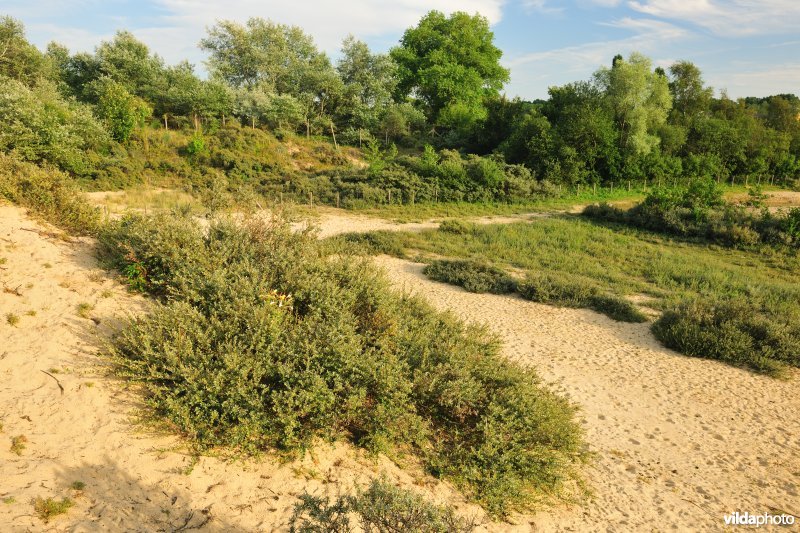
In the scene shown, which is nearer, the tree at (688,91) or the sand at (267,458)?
the sand at (267,458)

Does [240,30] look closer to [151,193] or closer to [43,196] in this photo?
[151,193]

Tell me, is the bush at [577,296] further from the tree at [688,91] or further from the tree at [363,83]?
the tree at [688,91]

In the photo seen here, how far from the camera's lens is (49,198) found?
8703 millimetres

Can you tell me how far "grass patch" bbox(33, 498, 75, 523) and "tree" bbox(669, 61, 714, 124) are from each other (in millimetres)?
45514

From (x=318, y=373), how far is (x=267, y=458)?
3.26 ft

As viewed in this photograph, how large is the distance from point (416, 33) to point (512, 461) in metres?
48.6

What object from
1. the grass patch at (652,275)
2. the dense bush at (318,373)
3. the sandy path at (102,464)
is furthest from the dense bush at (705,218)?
the sandy path at (102,464)

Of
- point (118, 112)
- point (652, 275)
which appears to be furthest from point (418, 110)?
point (652, 275)

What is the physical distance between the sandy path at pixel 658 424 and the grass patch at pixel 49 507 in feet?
14.3

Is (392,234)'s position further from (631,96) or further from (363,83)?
(363,83)

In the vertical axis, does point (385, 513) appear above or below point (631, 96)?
below

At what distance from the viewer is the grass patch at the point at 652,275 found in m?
9.90

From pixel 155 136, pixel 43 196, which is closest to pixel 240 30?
pixel 155 136

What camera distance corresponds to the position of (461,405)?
20.0 ft
